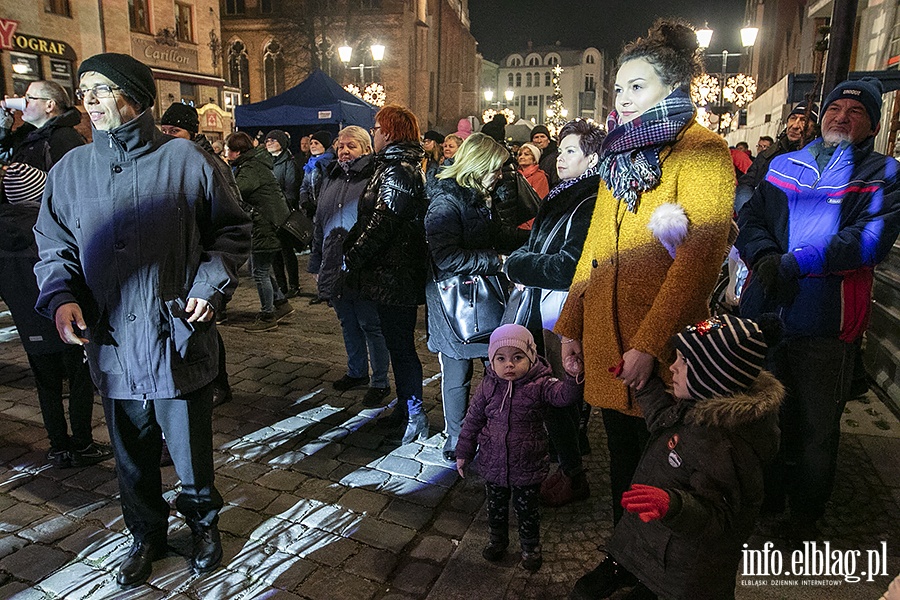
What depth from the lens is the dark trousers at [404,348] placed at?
14.7 ft

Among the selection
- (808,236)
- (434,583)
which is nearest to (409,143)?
(808,236)

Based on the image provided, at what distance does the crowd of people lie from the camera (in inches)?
90.0

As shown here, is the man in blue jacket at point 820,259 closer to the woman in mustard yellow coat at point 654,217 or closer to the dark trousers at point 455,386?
the woman in mustard yellow coat at point 654,217

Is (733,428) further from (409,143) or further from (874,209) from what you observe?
(409,143)

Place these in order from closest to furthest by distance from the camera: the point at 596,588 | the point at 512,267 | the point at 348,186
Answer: the point at 596,588
the point at 512,267
the point at 348,186

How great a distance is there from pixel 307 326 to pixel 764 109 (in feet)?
89.2

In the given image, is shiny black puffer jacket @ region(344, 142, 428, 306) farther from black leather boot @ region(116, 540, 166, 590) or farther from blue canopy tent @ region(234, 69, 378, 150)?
blue canopy tent @ region(234, 69, 378, 150)

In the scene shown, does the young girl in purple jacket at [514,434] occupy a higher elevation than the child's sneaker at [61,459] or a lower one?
higher

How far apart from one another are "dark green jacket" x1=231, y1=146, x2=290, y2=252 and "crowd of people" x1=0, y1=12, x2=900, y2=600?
10.0 feet

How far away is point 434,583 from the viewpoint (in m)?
3.03

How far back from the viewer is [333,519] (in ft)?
11.7

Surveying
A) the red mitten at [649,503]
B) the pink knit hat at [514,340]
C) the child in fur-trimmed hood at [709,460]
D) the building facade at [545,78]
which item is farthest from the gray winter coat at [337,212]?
the building facade at [545,78]

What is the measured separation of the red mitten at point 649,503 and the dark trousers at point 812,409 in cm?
160

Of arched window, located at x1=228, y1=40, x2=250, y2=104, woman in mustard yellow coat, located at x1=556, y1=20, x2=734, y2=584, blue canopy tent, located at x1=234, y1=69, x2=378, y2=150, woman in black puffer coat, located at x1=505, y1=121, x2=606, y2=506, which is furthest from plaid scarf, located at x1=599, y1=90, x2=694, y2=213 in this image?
arched window, located at x1=228, y1=40, x2=250, y2=104
